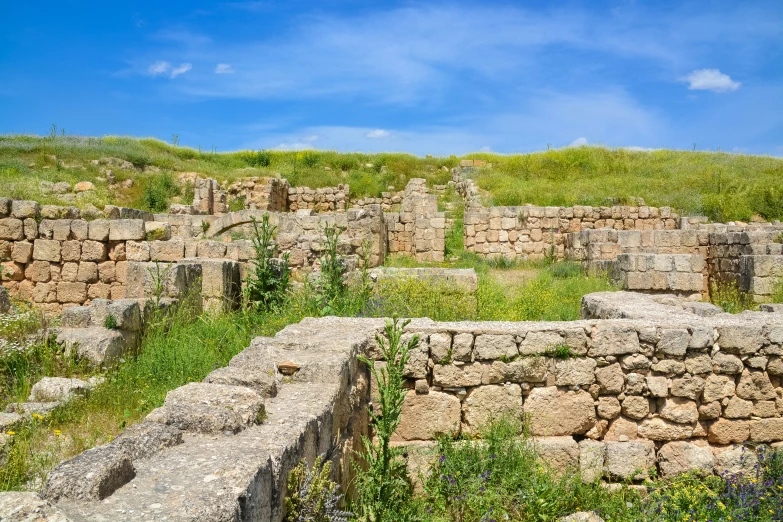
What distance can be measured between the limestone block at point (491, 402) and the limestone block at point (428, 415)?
0.10 metres

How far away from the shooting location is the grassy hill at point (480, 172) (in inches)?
854

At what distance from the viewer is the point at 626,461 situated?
4840 millimetres

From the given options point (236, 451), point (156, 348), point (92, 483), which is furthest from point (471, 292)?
point (92, 483)

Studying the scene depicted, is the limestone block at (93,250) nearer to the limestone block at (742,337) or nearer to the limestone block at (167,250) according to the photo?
the limestone block at (167,250)

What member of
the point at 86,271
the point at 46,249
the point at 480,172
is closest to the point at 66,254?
the point at 46,249

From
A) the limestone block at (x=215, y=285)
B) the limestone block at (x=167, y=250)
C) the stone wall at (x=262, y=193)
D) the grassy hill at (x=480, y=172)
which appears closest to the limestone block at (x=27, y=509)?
the limestone block at (x=215, y=285)

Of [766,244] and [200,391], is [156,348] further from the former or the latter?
[766,244]

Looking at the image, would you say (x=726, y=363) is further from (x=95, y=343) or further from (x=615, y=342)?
(x=95, y=343)

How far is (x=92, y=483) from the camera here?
6.57 ft

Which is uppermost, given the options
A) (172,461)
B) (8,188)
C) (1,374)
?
(8,188)

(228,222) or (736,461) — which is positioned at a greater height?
(228,222)

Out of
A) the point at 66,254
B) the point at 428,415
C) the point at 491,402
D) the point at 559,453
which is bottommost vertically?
the point at 559,453

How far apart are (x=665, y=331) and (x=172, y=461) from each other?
3981 mm

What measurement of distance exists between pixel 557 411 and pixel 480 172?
2246 cm
